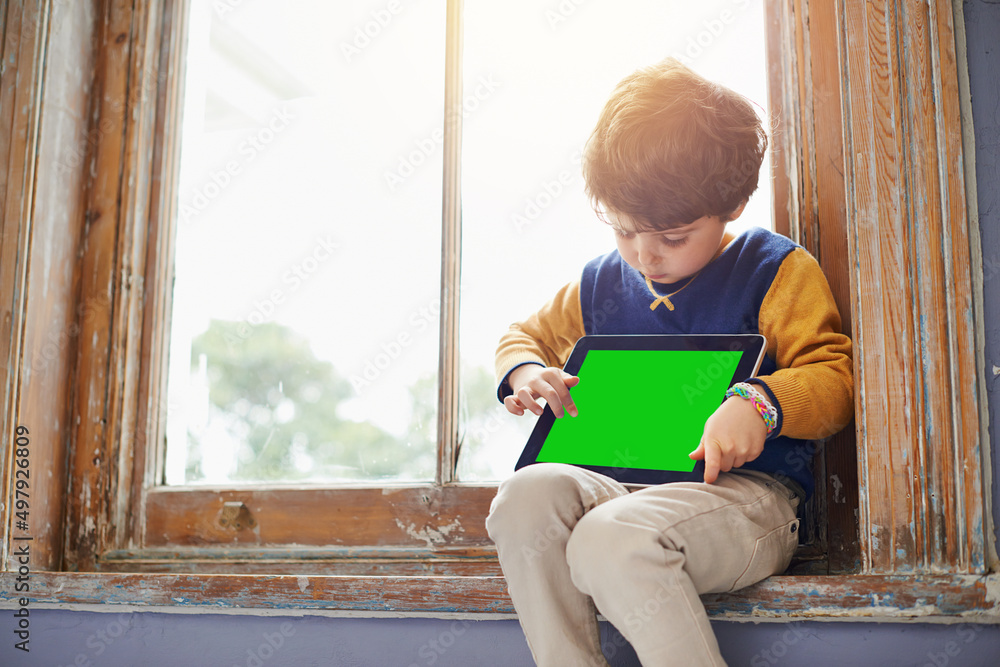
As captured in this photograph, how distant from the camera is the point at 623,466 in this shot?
81 cm

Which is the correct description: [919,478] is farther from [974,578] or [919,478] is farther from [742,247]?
[742,247]

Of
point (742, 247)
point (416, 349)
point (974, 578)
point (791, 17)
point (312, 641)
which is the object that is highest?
point (791, 17)

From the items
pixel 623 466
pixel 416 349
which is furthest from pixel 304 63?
pixel 623 466

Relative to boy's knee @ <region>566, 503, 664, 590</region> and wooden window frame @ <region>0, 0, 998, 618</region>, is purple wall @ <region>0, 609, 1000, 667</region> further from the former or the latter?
boy's knee @ <region>566, 503, 664, 590</region>

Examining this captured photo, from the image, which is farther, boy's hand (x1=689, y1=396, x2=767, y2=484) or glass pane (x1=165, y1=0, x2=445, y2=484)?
glass pane (x1=165, y1=0, x2=445, y2=484)

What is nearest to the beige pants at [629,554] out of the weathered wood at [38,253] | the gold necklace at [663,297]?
the gold necklace at [663,297]

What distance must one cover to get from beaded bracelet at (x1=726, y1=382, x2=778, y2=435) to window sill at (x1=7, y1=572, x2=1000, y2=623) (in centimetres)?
16

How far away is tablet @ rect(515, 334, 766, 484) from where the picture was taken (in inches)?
31.5

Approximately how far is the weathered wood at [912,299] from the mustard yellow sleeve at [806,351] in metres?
0.03

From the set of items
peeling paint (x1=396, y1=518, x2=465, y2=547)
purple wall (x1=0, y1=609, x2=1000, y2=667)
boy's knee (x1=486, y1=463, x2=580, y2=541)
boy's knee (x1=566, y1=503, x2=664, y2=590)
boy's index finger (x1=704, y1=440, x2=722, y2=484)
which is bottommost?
purple wall (x1=0, y1=609, x2=1000, y2=667)

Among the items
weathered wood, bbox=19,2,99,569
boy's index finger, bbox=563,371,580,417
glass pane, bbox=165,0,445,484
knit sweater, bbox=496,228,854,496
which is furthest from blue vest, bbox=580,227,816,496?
weathered wood, bbox=19,2,99,569

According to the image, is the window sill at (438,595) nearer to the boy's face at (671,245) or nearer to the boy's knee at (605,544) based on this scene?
the boy's knee at (605,544)

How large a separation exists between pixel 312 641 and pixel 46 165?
0.87 m

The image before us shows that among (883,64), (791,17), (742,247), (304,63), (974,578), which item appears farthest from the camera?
(304,63)
